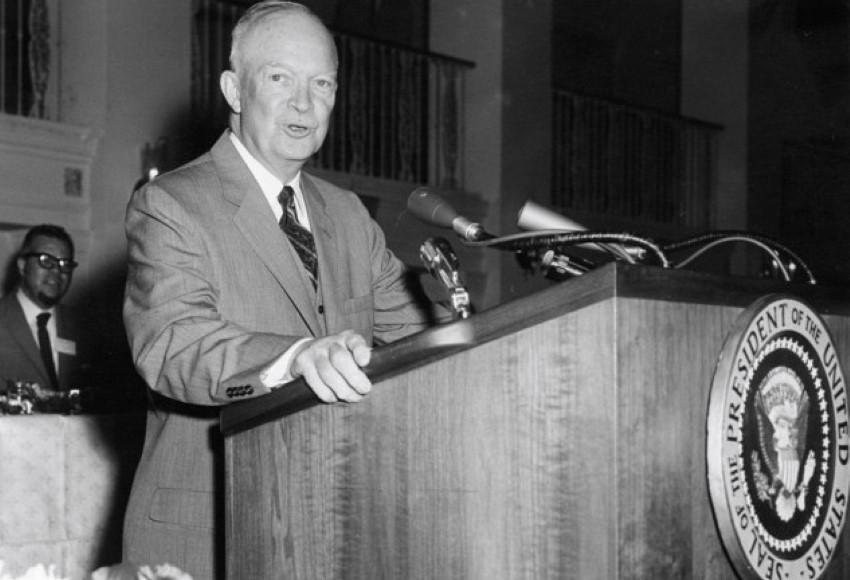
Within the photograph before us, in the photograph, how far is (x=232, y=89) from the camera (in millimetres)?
2109

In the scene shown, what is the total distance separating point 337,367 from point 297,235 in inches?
26.3

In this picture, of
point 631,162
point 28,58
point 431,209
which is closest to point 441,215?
point 431,209

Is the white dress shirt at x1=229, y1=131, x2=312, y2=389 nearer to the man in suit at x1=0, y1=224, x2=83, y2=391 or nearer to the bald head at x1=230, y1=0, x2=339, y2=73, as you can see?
the bald head at x1=230, y1=0, x2=339, y2=73

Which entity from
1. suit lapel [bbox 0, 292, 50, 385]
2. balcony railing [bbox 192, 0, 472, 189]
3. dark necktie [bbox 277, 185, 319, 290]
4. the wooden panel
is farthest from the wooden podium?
balcony railing [bbox 192, 0, 472, 189]

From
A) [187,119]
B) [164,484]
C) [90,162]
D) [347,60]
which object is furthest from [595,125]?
[164,484]

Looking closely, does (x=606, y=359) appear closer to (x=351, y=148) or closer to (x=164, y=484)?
(x=164, y=484)

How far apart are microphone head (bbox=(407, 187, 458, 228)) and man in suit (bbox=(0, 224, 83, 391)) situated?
386 cm

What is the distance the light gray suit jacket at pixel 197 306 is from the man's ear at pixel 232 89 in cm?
8

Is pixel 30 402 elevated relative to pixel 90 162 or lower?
lower

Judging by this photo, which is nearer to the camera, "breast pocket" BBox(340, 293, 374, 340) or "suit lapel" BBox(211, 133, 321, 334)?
"suit lapel" BBox(211, 133, 321, 334)

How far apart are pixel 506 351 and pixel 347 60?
8.37 m

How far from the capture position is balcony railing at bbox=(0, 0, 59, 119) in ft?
23.9

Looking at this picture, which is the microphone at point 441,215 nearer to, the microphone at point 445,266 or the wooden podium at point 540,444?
the microphone at point 445,266

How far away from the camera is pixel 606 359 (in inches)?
46.9
